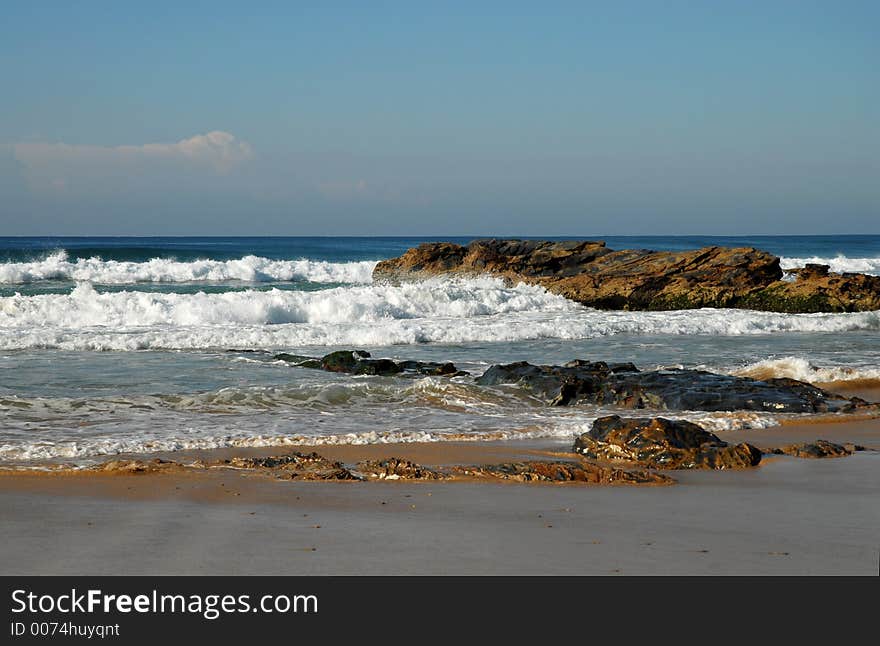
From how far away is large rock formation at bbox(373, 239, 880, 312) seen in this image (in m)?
24.7

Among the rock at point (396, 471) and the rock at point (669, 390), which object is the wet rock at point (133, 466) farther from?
the rock at point (669, 390)

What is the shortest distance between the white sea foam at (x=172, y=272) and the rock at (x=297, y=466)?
33.0 metres

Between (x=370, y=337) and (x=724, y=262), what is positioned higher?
(x=724, y=262)

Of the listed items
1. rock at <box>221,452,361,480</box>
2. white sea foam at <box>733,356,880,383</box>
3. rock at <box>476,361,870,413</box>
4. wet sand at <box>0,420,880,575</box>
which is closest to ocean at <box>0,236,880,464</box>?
white sea foam at <box>733,356,880,383</box>

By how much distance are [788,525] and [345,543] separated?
258 cm

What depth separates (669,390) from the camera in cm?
1103

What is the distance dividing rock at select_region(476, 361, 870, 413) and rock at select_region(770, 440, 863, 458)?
92.0 inches

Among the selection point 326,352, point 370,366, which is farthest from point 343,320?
point 370,366

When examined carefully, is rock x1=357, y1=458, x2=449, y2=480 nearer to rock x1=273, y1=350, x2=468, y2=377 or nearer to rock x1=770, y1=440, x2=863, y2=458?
rock x1=770, y1=440, x2=863, y2=458

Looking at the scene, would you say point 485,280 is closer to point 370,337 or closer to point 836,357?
point 370,337

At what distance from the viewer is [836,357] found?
1591cm

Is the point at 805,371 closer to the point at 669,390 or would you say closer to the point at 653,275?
the point at 669,390
